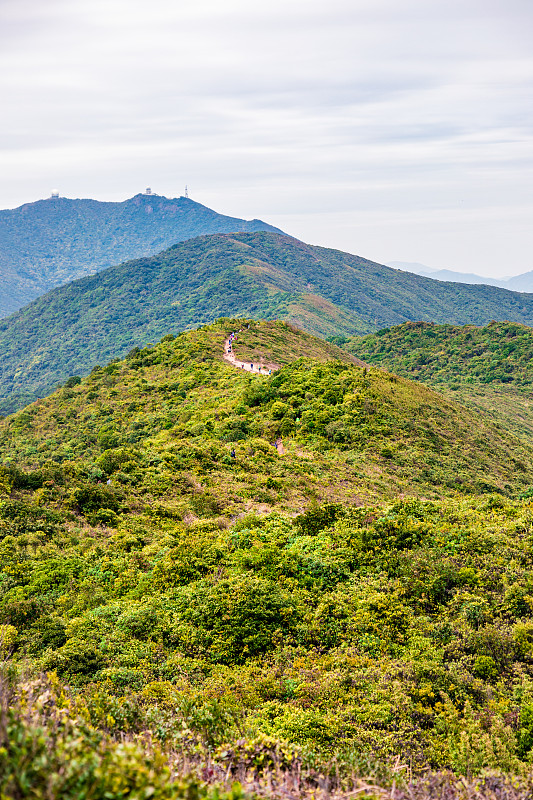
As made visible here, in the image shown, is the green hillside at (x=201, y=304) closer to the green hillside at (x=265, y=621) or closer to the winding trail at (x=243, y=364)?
the winding trail at (x=243, y=364)

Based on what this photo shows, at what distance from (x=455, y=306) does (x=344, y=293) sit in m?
43.6

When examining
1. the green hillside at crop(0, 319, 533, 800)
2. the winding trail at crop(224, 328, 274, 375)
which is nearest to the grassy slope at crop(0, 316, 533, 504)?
the green hillside at crop(0, 319, 533, 800)

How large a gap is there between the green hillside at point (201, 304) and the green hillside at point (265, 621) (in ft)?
255

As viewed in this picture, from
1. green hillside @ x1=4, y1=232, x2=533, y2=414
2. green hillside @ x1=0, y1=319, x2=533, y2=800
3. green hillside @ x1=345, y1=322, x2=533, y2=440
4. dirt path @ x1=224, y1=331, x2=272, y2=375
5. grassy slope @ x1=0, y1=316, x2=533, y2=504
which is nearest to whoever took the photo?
green hillside @ x1=0, y1=319, x2=533, y2=800

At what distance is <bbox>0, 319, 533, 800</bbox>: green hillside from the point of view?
6418 mm

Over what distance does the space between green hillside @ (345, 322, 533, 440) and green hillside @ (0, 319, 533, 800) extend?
99.8ft

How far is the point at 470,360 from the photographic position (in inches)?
2726

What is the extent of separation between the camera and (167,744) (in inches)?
241

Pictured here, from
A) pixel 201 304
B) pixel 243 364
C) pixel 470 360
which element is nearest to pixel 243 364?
pixel 243 364

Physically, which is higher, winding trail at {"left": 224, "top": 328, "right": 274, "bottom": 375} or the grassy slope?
winding trail at {"left": 224, "top": 328, "right": 274, "bottom": 375}

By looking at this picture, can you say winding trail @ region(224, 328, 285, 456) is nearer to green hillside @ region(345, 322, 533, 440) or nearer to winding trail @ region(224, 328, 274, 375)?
winding trail @ region(224, 328, 274, 375)

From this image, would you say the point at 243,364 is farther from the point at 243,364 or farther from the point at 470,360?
the point at 470,360

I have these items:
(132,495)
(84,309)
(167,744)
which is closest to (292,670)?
(167,744)

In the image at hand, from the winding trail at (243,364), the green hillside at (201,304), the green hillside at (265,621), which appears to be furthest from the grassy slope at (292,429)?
the green hillside at (201,304)
